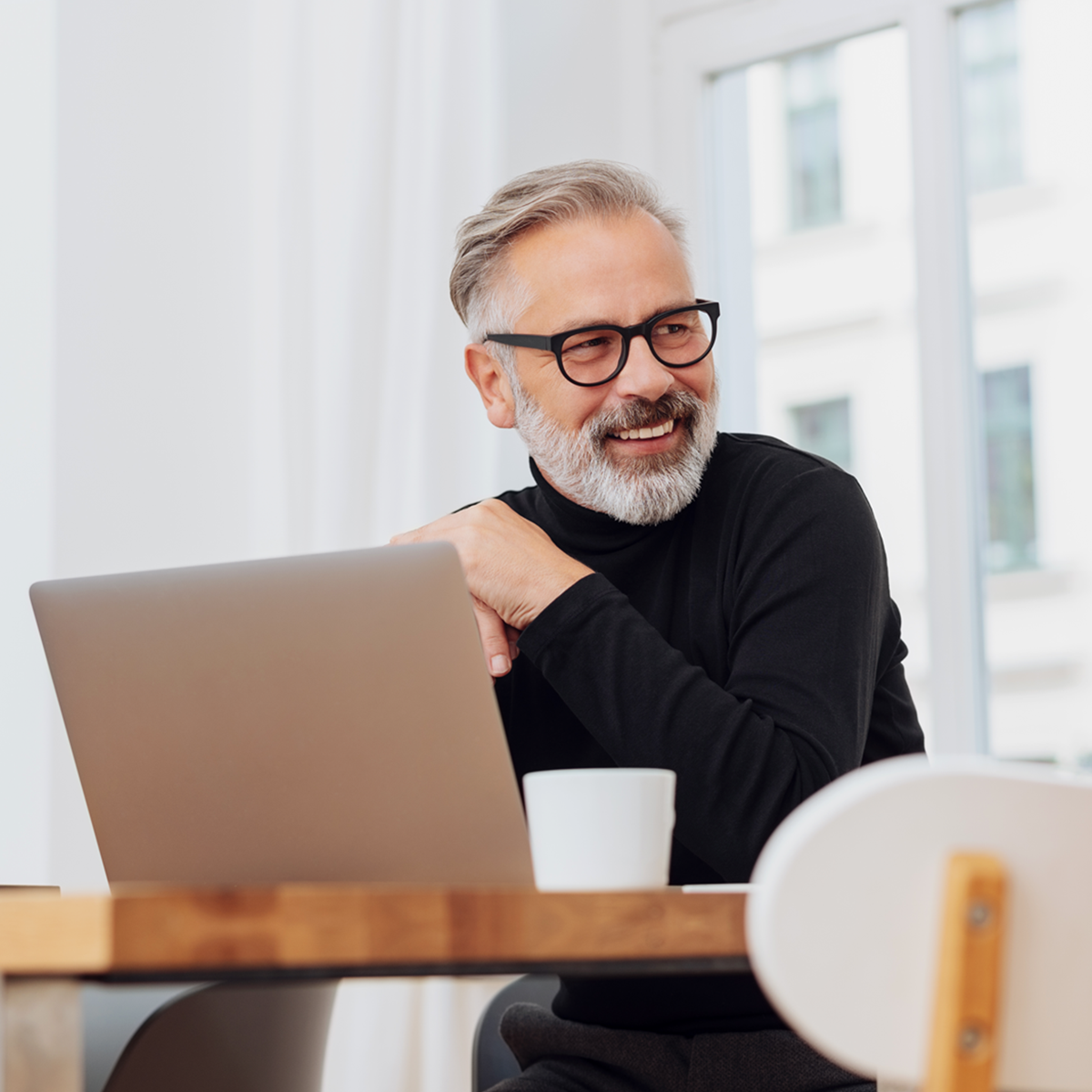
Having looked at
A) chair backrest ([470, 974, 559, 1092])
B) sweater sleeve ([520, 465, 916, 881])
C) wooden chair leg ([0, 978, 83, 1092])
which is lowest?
chair backrest ([470, 974, 559, 1092])

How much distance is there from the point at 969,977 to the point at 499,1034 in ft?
3.43

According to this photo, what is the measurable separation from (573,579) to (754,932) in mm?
685

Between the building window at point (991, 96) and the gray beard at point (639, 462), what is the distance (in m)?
1.27

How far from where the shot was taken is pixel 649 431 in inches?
61.4

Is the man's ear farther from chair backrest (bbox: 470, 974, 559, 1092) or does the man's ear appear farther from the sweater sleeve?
chair backrest (bbox: 470, 974, 559, 1092)

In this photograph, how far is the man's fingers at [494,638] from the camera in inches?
50.7

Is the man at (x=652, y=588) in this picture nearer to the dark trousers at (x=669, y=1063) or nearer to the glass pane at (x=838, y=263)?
the dark trousers at (x=669, y=1063)

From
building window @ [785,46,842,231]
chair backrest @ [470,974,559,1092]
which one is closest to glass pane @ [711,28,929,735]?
building window @ [785,46,842,231]

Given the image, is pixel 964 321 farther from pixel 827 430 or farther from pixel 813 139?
pixel 813 139

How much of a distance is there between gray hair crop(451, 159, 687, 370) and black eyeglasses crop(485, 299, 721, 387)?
98 mm

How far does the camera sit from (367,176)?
237cm

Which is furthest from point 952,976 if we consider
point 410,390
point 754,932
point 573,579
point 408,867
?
point 410,390

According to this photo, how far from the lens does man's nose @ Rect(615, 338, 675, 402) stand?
1515 millimetres

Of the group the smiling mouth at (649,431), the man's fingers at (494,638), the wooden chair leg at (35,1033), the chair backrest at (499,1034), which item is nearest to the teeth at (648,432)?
the smiling mouth at (649,431)
